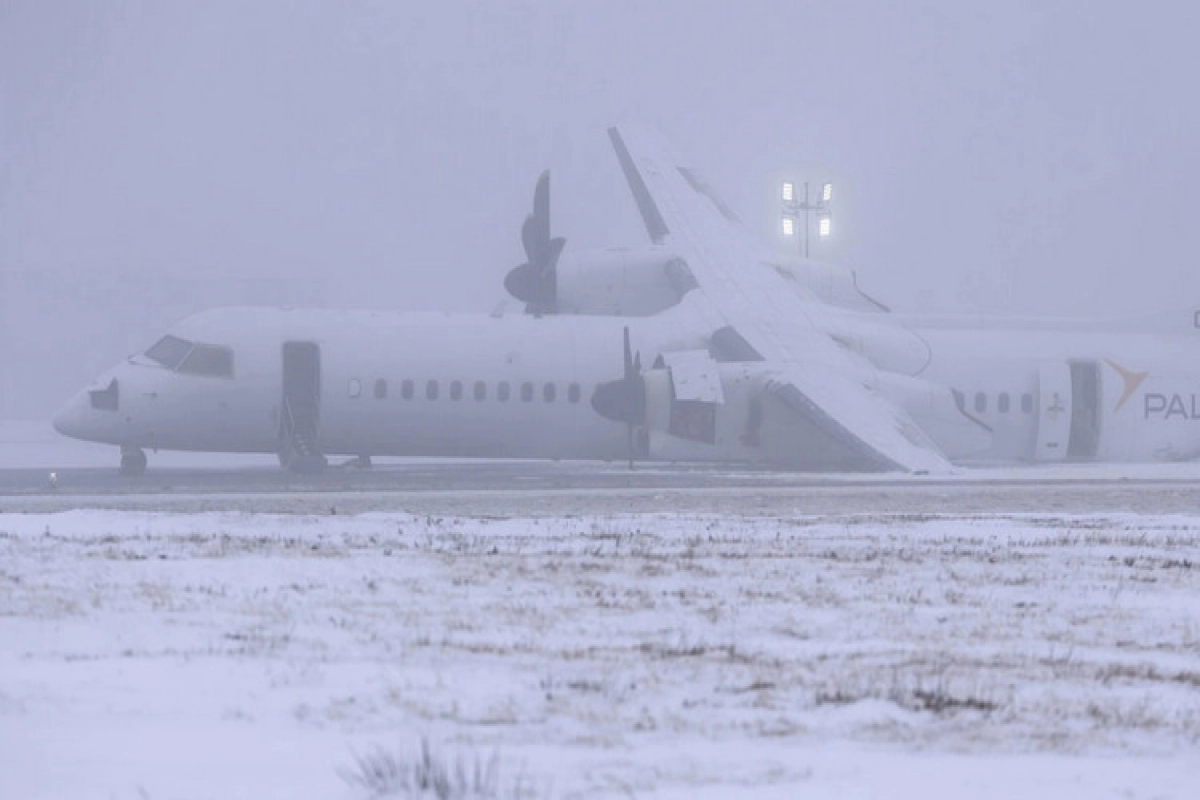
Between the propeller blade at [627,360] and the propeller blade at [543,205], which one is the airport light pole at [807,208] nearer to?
the propeller blade at [543,205]

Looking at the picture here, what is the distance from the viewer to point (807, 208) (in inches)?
2333

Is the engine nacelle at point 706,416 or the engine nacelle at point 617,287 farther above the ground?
the engine nacelle at point 617,287

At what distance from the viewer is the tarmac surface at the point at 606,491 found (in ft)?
72.0

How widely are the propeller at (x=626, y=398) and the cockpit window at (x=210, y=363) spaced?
724 centimetres

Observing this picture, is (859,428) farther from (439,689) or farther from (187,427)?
(439,689)

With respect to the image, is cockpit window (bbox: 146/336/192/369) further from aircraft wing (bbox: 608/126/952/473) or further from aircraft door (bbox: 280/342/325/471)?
aircraft wing (bbox: 608/126/952/473)

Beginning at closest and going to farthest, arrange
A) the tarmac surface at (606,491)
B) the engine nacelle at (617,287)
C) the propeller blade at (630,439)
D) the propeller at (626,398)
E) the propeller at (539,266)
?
the tarmac surface at (606,491) < the propeller at (626,398) < the propeller blade at (630,439) < the engine nacelle at (617,287) < the propeller at (539,266)

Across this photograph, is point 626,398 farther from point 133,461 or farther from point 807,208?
point 807,208

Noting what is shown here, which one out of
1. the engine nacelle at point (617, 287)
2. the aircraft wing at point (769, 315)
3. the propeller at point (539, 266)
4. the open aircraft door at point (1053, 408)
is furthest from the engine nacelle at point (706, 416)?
the open aircraft door at point (1053, 408)

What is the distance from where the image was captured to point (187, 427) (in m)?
32.2

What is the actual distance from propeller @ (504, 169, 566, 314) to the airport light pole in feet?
70.9

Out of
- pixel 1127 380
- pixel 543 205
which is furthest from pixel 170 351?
pixel 1127 380

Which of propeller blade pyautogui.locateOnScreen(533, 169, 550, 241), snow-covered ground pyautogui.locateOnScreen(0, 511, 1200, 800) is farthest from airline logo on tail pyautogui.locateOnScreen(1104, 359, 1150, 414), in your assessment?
snow-covered ground pyautogui.locateOnScreen(0, 511, 1200, 800)

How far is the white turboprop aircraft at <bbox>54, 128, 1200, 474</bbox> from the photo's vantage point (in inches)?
1266
